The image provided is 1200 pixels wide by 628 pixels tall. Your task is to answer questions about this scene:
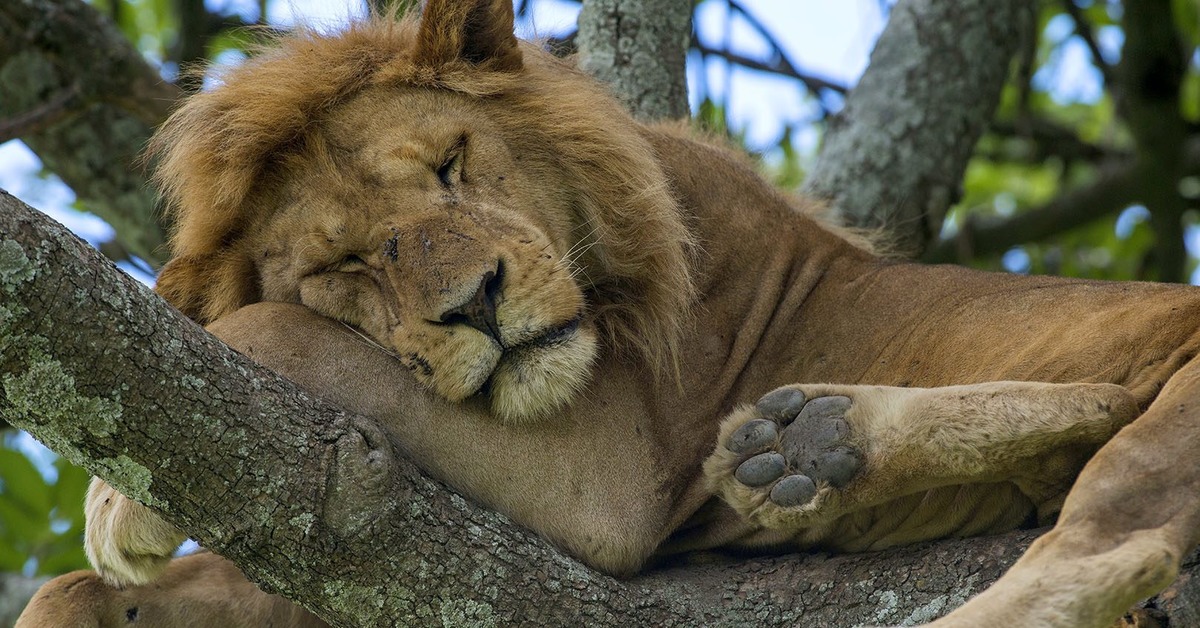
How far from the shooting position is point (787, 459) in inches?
143

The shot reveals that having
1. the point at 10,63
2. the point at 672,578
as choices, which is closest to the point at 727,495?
the point at 672,578

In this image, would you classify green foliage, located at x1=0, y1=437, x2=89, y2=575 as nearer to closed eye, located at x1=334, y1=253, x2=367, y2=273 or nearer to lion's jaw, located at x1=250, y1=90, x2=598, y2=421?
lion's jaw, located at x1=250, y1=90, x2=598, y2=421

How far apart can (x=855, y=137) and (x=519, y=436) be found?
3238 mm

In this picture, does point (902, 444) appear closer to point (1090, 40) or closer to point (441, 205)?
point (441, 205)

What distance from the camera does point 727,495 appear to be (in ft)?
12.1

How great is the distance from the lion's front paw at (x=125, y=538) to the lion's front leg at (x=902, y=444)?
1.53 m

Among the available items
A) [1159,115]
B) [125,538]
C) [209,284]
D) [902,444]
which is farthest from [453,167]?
[1159,115]

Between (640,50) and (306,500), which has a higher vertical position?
(640,50)

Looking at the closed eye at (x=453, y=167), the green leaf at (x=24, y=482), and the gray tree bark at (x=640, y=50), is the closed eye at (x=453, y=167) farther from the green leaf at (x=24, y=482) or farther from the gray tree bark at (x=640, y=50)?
the green leaf at (x=24, y=482)

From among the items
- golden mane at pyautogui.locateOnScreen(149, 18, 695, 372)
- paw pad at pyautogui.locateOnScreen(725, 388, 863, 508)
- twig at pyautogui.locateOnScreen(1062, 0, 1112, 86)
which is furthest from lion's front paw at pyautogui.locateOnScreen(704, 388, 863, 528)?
twig at pyautogui.locateOnScreen(1062, 0, 1112, 86)

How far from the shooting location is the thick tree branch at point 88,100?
5.68 metres

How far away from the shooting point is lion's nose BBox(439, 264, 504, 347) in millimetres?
3607

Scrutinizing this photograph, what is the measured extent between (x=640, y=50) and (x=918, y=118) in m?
1.46

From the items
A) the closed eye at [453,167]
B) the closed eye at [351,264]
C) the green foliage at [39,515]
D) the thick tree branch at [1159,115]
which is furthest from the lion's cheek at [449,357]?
the thick tree branch at [1159,115]
